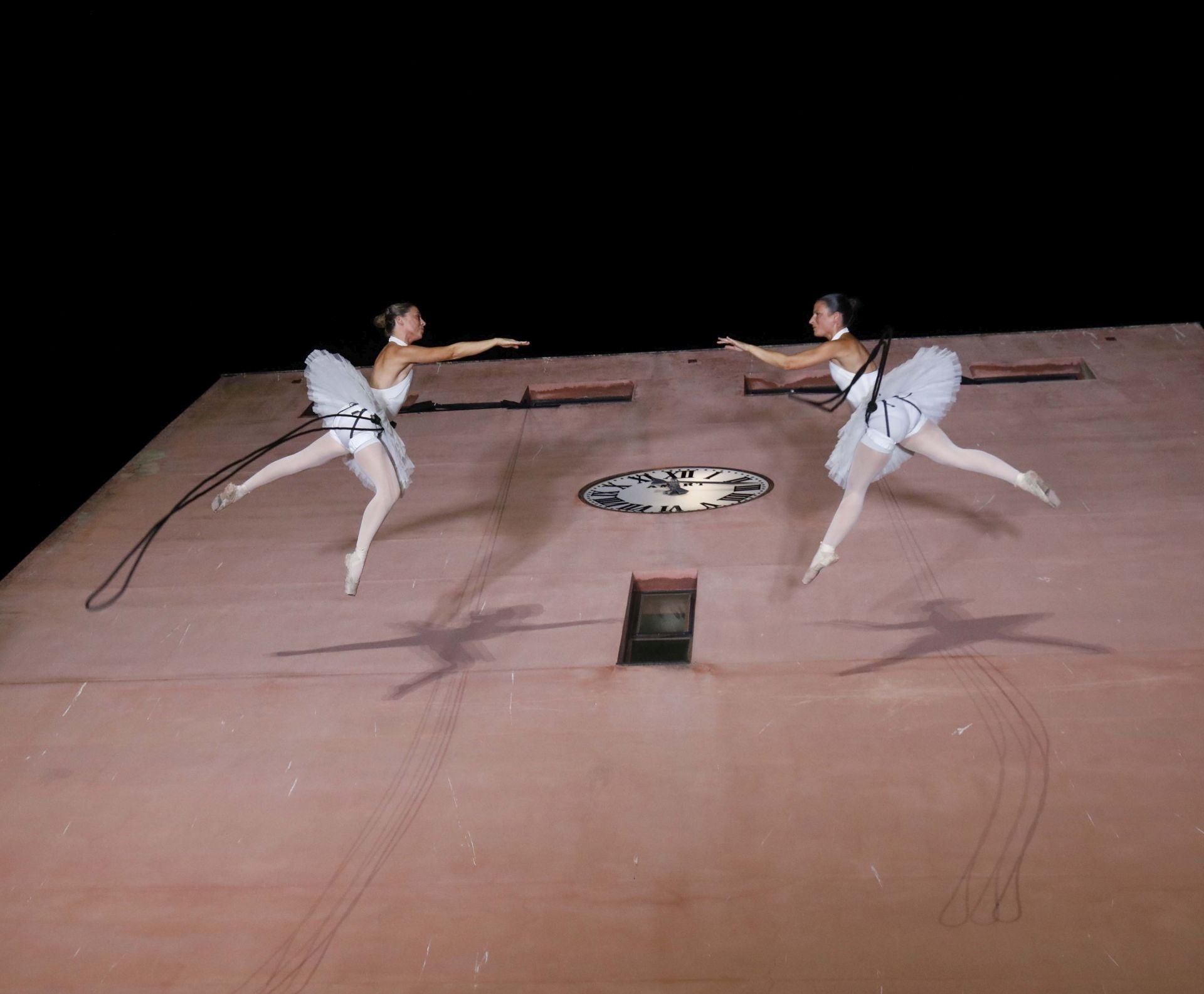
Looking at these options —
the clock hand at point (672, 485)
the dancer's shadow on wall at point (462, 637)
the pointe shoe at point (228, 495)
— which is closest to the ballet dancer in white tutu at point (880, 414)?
the dancer's shadow on wall at point (462, 637)

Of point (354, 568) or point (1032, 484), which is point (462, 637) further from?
point (1032, 484)

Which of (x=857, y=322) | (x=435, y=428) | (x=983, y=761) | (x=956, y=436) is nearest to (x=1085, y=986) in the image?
(x=983, y=761)

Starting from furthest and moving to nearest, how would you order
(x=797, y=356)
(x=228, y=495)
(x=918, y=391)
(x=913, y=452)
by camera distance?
(x=228, y=495), (x=913, y=452), (x=918, y=391), (x=797, y=356)

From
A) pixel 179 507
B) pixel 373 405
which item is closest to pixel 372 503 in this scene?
pixel 373 405

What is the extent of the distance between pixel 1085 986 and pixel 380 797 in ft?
8.17

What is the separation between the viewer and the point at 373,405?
5.40m

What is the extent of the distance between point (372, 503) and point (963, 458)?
271 cm

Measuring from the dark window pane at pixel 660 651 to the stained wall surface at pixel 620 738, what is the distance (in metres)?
0.11

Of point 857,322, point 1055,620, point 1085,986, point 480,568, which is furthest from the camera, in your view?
point 857,322

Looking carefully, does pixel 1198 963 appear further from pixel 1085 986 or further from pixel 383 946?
pixel 383 946

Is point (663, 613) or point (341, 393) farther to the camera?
point (663, 613)

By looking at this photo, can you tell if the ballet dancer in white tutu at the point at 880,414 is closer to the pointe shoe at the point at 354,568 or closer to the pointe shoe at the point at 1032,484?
the pointe shoe at the point at 1032,484

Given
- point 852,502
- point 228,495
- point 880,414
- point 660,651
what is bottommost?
point 660,651

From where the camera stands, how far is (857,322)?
973 centimetres
